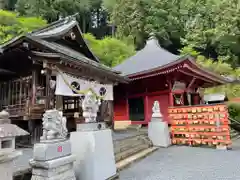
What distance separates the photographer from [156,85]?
11781mm

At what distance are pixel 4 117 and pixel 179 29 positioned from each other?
28317 mm

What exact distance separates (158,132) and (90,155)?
4916 millimetres

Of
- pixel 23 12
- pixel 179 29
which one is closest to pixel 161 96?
pixel 179 29

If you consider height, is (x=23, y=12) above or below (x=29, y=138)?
above

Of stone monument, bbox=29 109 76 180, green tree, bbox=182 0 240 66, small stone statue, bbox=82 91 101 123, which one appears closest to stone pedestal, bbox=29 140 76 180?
stone monument, bbox=29 109 76 180

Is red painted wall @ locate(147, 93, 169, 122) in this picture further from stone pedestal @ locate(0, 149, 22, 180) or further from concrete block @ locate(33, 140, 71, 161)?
stone pedestal @ locate(0, 149, 22, 180)

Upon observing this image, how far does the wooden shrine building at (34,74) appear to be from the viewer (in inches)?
274

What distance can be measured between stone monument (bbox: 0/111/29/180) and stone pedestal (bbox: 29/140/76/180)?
25.0 inches

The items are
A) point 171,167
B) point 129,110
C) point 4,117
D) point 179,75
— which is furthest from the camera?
point 129,110

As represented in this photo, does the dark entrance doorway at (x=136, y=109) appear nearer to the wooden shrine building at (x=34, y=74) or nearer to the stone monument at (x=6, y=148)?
the wooden shrine building at (x=34, y=74)

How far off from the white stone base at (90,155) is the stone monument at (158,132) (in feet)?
14.2

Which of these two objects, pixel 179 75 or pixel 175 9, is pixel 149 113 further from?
pixel 175 9

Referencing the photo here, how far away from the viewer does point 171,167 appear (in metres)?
5.85

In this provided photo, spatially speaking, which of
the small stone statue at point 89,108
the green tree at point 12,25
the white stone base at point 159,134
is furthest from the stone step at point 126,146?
the green tree at point 12,25
